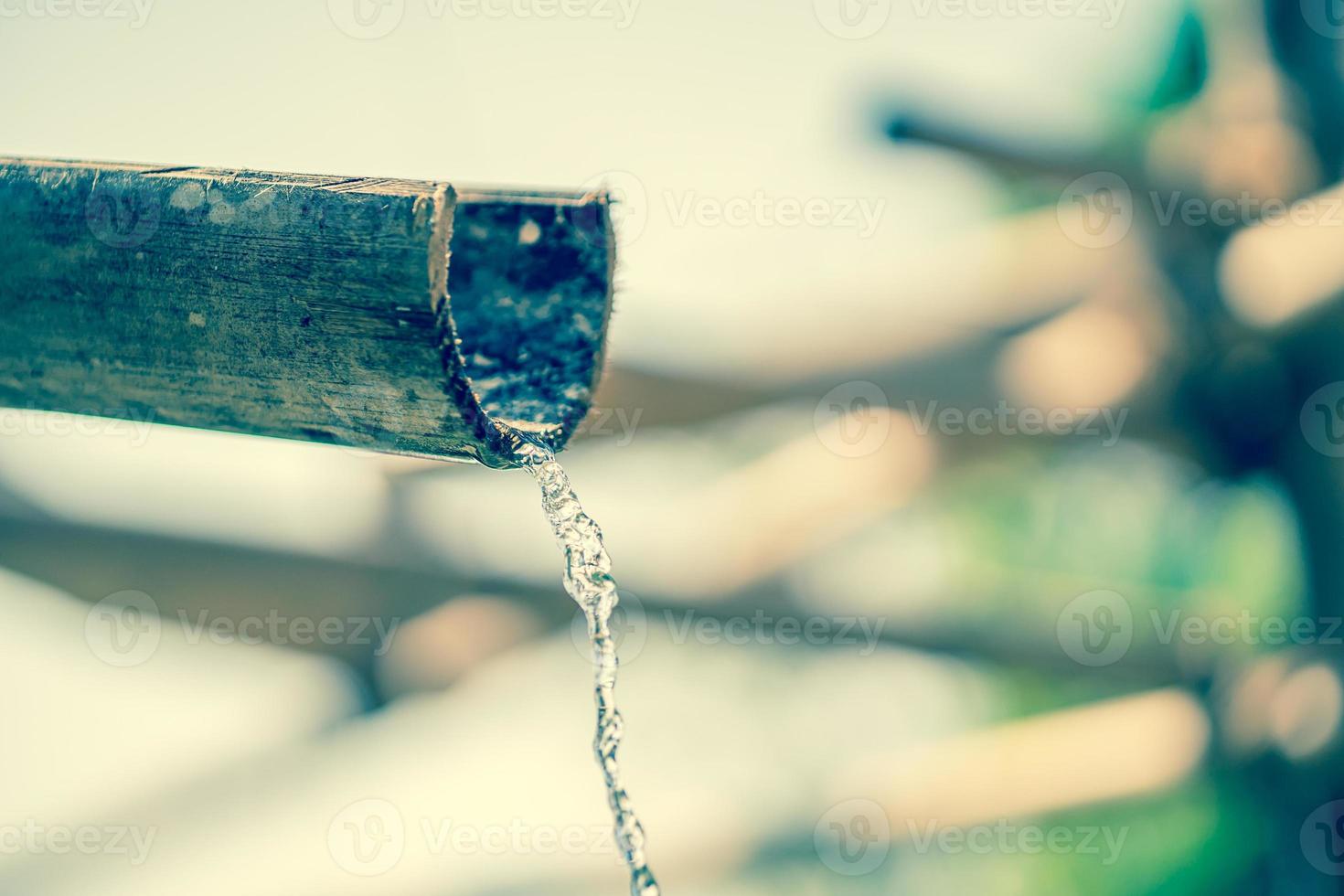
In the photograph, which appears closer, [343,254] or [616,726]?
[343,254]

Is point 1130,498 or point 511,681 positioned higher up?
point 1130,498

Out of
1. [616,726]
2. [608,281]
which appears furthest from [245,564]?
[608,281]

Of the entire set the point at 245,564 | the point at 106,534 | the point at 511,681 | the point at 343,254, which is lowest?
the point at 343,254

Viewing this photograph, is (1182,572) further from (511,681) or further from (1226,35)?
(511,681)
